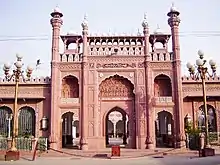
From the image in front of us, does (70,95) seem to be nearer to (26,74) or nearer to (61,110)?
(61,110)

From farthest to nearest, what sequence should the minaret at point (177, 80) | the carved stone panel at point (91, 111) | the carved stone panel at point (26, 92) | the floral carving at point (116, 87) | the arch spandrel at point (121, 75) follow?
1. the carved stone panel at point (26, 92)
2. the floral carving at point (116, 87)
3. the arch spandrel at point (121, 75)
4. the carved stone panel at point (91, 111)
5. the minaret at point (177, 80)

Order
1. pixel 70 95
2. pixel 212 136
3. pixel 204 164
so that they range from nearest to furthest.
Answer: pixel 204 164 → pixel 212 136 → pixel 70 95

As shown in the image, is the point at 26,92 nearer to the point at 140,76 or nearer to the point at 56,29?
the point at 56,29

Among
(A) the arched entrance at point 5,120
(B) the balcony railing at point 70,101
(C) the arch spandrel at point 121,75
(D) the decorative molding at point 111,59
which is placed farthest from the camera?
(A) the arched entrance at point 5,120

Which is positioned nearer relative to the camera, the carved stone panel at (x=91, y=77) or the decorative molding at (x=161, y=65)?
the carved stone panel at (x=91, y=77)

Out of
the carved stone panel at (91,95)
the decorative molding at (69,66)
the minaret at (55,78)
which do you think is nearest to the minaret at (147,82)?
the carved stone panel at (91,95)

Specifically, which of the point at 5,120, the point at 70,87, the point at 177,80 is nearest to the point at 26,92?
the point at 5,120

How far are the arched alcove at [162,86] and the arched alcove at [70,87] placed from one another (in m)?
6.44

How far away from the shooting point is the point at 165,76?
24.3 metres

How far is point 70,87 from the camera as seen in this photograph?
24.8 m

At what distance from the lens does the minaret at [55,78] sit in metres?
22.9

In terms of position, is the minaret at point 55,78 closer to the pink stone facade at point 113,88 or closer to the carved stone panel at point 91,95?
the pink stone facade at point 113,88

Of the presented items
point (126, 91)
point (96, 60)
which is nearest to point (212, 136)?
point (126, 91)

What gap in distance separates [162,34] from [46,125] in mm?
11828
